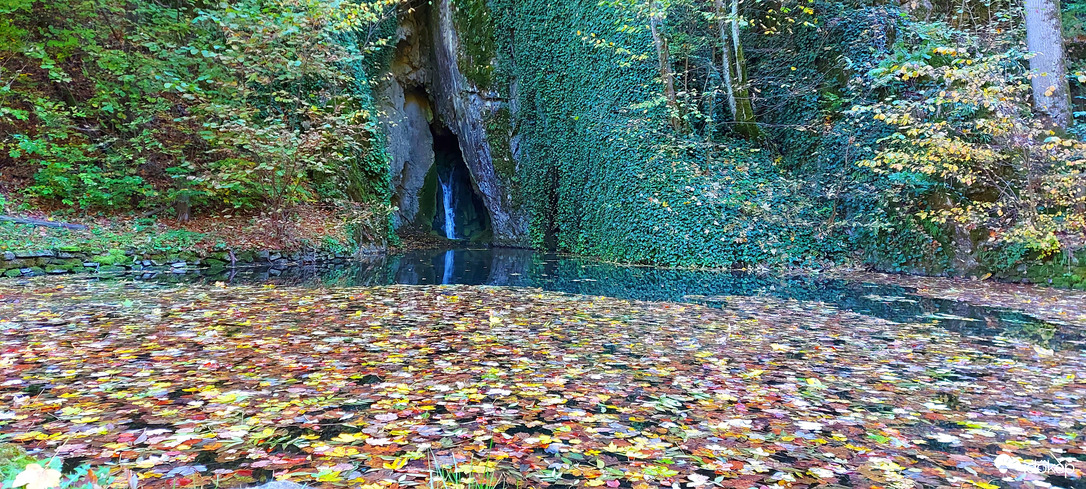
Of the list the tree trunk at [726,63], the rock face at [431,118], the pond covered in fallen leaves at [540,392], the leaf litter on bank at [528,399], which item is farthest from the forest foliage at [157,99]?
the rock face at [431,118]

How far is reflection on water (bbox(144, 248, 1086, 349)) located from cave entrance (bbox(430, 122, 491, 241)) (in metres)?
9.62

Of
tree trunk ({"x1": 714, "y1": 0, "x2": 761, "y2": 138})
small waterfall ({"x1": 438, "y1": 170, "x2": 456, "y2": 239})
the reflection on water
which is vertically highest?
tree trunk ({"x1": 714, "y1": 0, "x2": 761, "y2": 138})

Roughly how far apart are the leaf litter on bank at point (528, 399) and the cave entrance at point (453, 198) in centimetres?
1707

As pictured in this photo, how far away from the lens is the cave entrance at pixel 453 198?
22125 millimetres

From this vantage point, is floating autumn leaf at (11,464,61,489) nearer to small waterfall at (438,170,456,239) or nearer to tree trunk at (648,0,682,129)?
tree trunk at (648,0,682,129)

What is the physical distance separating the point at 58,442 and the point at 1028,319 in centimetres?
752

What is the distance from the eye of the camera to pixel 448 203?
74.3ft

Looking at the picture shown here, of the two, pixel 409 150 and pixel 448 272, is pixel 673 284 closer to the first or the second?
pixel 448 272

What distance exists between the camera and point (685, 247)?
10.4 metres

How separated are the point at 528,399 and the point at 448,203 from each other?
20.3 metres

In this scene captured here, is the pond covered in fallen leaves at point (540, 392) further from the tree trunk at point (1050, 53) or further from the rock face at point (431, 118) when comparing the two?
the rock face at point (431, 118)

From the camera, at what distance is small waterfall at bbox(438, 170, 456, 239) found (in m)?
22.1

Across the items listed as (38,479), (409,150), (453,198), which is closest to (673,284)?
(38,479)

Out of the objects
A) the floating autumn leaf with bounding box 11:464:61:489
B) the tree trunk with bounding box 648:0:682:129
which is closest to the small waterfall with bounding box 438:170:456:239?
the tree trunk with bounding box 648:0:682:129
